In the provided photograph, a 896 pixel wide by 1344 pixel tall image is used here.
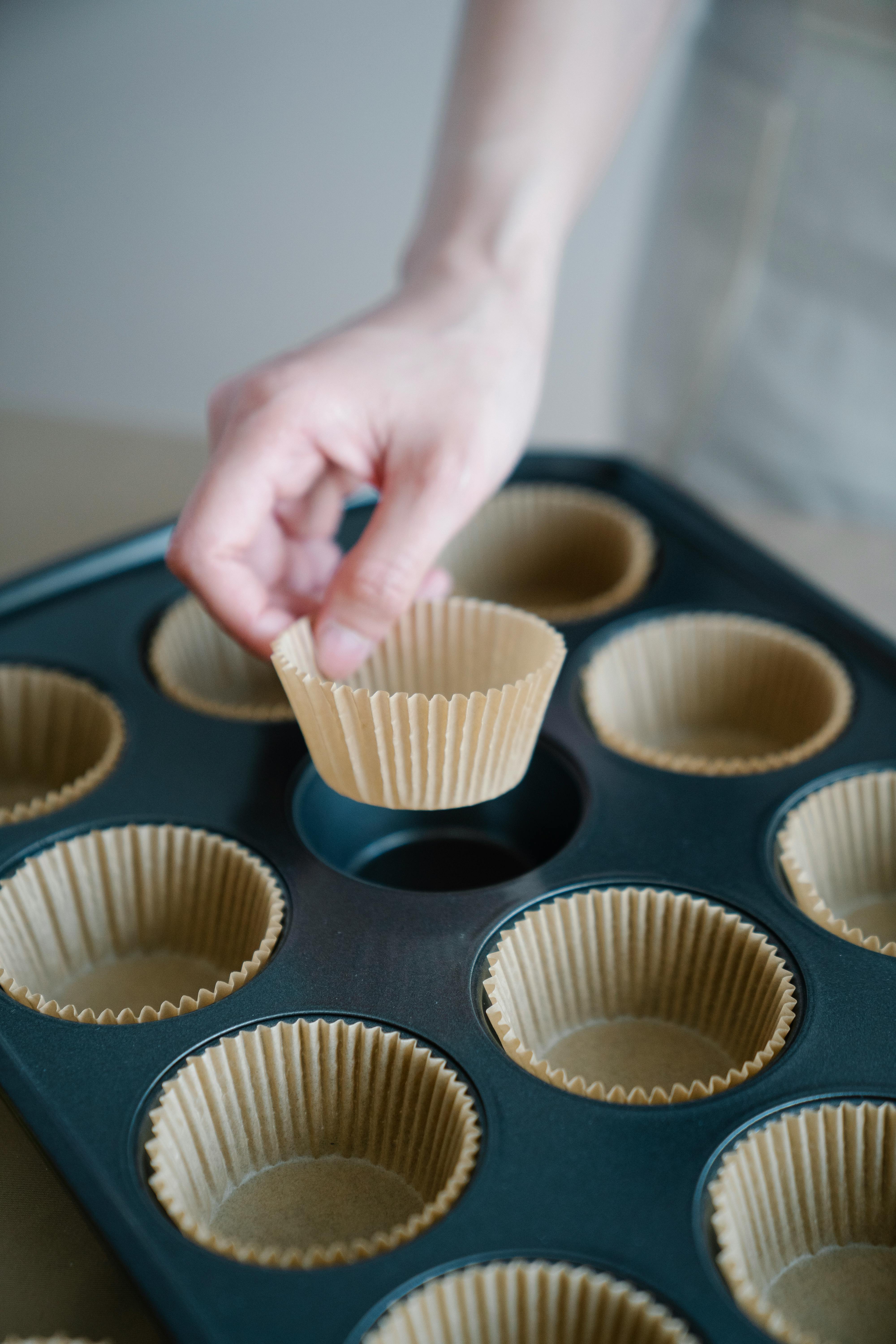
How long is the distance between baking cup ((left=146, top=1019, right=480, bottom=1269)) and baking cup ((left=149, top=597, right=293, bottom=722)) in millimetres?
344

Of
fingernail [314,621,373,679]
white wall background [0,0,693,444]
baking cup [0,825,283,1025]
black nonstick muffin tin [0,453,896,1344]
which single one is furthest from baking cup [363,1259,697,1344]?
white wall background [0,0,693,444]

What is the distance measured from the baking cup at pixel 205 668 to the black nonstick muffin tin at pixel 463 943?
2 centimetres

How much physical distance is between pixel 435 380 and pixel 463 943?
0.43 m

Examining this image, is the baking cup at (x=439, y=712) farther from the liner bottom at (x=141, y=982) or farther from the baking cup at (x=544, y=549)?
the baking cup at (x=544, y=549)

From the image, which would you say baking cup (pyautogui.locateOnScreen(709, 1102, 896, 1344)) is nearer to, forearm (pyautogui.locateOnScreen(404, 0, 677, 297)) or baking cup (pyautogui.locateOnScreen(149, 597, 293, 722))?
baking cup (pyautogui.locateOnScreen(149, 597, 293, 722))

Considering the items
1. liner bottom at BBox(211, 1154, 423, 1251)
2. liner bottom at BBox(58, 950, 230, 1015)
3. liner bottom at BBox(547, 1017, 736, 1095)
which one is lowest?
liner bottom at BBox(58, 950, 230, 1015)

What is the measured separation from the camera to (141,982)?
86 centimetres

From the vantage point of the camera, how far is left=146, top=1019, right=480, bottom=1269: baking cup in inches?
26.2

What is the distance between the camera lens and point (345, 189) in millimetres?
2088

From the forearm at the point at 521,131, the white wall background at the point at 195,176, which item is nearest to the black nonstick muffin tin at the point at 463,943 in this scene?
the forearm at the point at 521,131

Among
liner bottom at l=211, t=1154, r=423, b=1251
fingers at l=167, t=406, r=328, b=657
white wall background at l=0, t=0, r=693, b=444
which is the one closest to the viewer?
liner bottom at l=211, t=1154, r=423, b=1251

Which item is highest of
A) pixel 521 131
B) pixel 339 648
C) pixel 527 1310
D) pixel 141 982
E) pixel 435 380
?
pixel 521 131

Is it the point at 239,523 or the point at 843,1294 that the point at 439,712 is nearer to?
the point at 239,523

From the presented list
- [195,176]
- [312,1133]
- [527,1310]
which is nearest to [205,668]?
[312,1133]
